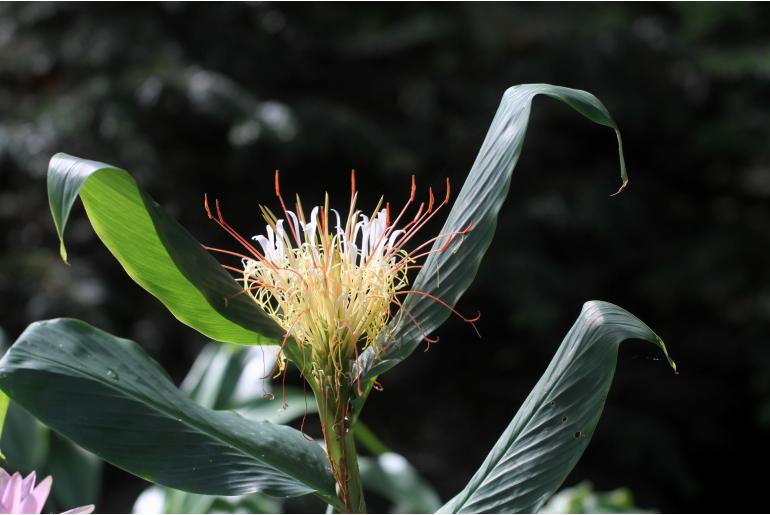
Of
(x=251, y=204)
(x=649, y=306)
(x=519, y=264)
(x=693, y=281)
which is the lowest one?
(x=649, y=306)

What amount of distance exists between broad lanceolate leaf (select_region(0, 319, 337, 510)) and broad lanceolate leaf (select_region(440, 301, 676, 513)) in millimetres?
97

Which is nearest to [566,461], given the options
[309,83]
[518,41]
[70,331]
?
[70,331]

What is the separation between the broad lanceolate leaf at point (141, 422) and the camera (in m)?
0.40

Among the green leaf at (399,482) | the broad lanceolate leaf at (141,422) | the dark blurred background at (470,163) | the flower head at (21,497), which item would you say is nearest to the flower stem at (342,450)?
the broad lanceolate leaf at (141,422)

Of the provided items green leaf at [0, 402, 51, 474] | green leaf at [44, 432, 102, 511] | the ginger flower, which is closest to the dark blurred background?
green leaf at [44, 432, 102, 511]

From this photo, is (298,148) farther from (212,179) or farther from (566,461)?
(566,461)

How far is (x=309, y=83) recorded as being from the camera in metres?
2.43

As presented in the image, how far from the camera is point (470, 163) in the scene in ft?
7.92

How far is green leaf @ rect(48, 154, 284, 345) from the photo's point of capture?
1.37 ft

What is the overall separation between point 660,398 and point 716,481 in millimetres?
499

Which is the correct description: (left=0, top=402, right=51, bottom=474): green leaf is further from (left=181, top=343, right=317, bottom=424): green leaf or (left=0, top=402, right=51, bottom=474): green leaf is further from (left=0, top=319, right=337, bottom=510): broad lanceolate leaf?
(left=0, top=319, right=337, bottom=510): broad lanceolate leaf

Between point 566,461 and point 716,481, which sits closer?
point 566,461

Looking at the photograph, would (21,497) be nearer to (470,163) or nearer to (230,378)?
(230,378)

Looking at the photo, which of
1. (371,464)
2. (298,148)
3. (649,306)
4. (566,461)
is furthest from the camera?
(649,306)
